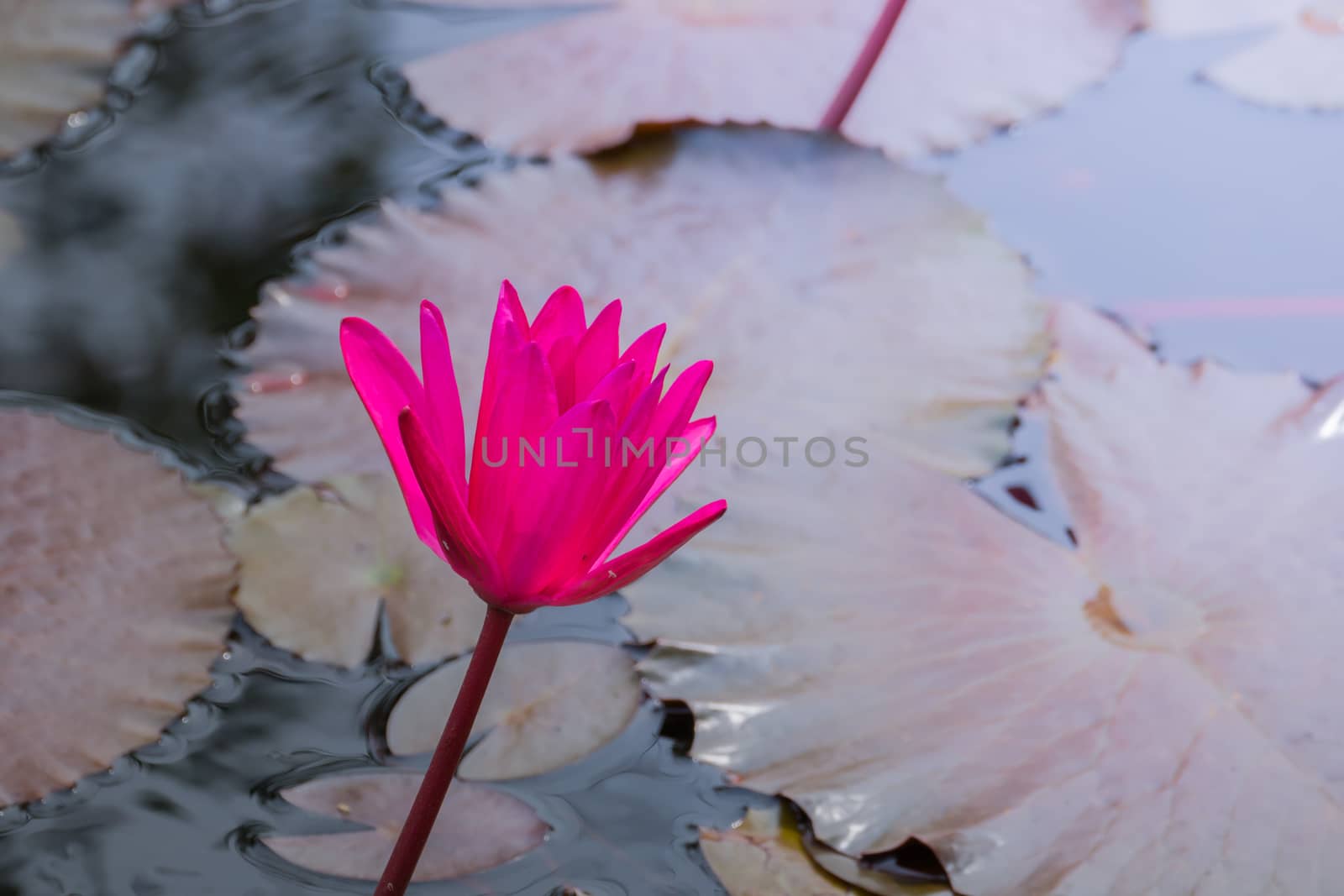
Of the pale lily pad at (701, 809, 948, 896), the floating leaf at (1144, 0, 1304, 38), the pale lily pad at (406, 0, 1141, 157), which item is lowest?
the pale lily pad at (701, 809, 948, 896)

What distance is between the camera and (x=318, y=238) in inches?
52.3

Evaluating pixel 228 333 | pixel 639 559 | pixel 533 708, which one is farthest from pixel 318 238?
pixel 639 559

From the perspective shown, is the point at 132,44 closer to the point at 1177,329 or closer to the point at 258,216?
the point at 258,216

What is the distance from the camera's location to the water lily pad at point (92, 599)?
2.78 feet

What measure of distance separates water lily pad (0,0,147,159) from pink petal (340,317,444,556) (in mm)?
1071

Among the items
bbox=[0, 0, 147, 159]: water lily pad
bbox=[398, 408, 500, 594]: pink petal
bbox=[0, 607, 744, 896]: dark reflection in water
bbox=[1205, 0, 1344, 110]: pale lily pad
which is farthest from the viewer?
bbox=[1205, 0, 1344, 110]: pale lily pad

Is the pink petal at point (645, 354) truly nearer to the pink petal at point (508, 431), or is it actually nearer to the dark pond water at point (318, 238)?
the pink petal at point (508, 431)

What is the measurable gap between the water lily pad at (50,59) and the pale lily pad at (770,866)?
119cm

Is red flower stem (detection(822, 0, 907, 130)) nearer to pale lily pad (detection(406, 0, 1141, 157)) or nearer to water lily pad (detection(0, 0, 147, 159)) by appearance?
pale lily pad (detection(406, 0, 1141, 157))

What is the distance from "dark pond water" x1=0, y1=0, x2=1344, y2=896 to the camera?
0.83 meters

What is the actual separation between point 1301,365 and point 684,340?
79 cm

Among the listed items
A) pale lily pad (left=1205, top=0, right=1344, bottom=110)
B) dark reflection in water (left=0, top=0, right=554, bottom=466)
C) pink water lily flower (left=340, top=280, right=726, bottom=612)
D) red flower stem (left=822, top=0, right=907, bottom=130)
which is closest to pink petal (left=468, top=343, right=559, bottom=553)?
pink water lily flower (left=340, top=280, right=726, bottom=612)

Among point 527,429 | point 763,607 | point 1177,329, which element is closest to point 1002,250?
point 1177,329

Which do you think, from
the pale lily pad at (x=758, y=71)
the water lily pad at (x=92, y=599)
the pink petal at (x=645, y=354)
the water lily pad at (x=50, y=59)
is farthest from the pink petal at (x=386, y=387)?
the water lily pad at (x=50, y=59)
